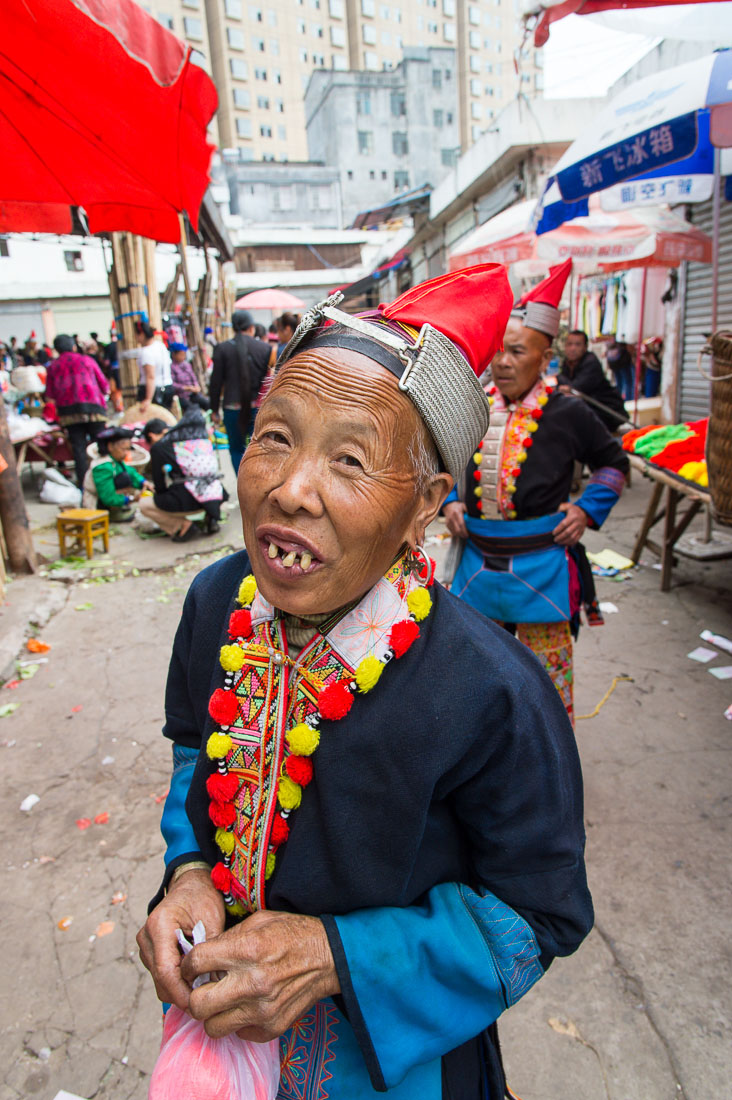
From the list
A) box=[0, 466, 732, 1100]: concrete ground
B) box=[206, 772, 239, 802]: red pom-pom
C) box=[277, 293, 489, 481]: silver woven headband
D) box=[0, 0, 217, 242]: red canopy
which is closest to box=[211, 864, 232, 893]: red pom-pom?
box=[206, 772, 239, 802]: red pom-pom

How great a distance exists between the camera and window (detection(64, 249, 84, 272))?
28266 millimetres

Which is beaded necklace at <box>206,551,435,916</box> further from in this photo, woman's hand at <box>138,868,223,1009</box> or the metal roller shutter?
the metal roller shutter

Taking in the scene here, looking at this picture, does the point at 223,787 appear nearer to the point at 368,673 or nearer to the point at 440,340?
the point at 368,673

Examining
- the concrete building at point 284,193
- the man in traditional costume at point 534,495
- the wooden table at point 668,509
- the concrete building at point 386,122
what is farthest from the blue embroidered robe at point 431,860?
the concrete building at point 386,122

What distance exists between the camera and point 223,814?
42.8 inches

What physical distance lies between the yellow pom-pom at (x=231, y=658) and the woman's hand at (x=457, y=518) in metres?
1.91

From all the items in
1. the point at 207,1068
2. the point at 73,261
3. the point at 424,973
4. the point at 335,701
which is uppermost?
the point at 73,261

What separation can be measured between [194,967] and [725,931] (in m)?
2.18

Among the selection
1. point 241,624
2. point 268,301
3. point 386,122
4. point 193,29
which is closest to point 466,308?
point 241,624

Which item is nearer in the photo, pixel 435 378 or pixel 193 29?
pixel 435 378

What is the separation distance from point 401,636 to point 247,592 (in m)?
0.32

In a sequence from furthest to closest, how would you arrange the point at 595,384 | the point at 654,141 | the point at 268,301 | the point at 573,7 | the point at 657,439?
the point at 268,301
the point at 595,384
the point at 657,439
the point at 654,141
the point at 573,7

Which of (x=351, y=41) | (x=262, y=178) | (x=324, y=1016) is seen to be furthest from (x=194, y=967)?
(x=351, y=41)

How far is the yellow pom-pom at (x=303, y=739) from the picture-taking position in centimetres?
98
